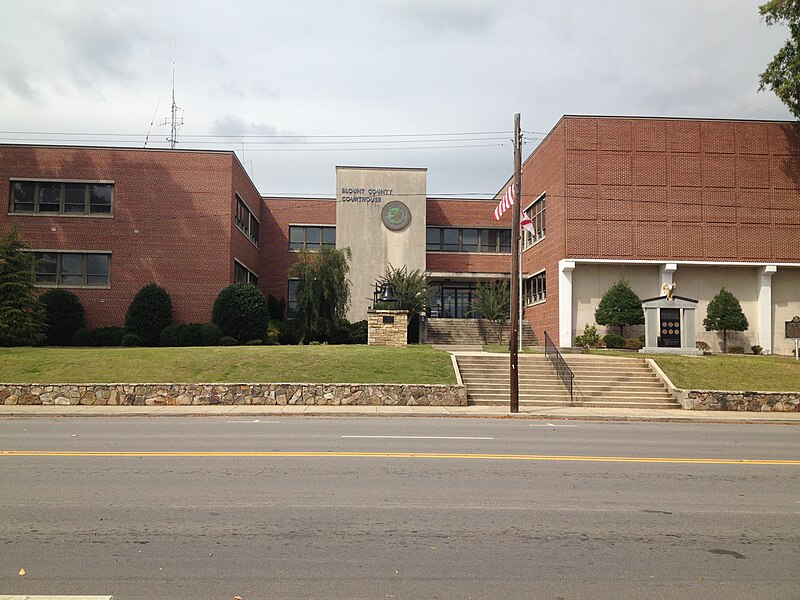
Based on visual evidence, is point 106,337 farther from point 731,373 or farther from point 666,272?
point 666,272

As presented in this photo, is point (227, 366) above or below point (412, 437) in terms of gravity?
above

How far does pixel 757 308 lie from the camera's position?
121 feet

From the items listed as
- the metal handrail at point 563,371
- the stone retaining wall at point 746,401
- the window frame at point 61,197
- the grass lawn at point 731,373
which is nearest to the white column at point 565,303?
the grass lawn at point 731,373

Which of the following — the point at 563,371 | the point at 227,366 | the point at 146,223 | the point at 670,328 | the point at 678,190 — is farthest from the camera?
the point at 146,223

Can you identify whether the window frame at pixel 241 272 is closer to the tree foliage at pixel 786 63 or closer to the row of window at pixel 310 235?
the row of window at pixel 310 235

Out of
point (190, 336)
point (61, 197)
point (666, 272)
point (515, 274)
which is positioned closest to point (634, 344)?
point (666, 272)

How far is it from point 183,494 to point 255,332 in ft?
93.4

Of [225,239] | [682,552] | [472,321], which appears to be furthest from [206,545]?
[472,321]

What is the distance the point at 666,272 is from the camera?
36.2 m

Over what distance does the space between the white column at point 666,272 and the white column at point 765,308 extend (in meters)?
4.85

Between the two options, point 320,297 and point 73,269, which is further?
point 320,297

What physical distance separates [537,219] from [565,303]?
329 inches

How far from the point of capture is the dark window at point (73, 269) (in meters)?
37.1

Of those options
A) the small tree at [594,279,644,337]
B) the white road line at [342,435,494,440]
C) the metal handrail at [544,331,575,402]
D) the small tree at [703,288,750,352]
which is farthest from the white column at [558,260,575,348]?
the white road line at [342,435,494,440]
